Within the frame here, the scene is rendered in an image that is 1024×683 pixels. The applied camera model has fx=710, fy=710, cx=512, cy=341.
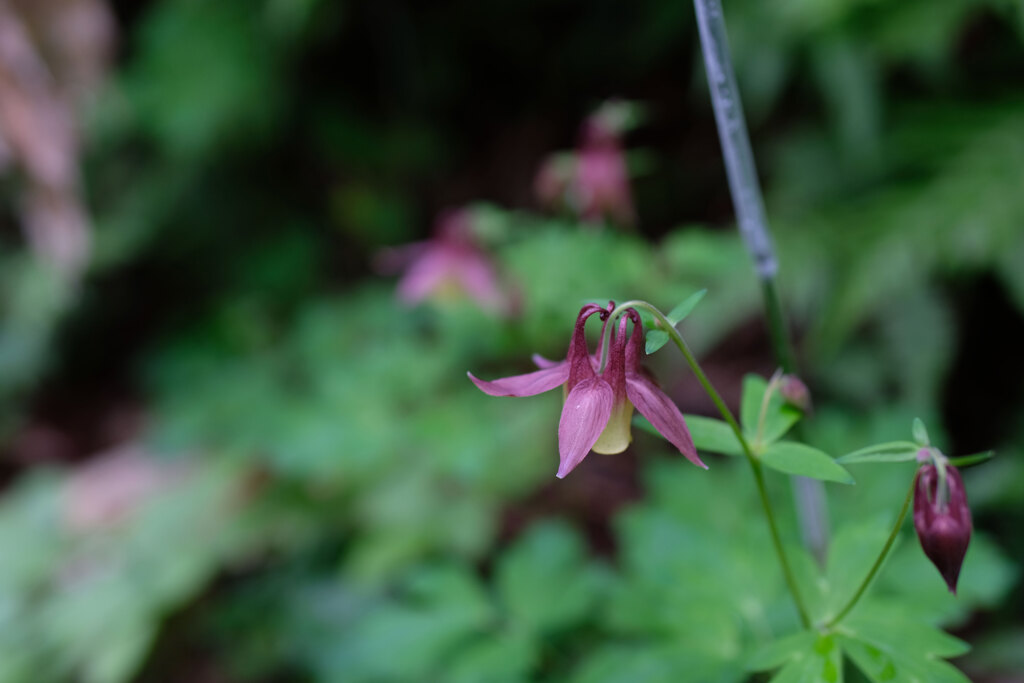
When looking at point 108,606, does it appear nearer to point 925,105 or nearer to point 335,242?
point 335,242

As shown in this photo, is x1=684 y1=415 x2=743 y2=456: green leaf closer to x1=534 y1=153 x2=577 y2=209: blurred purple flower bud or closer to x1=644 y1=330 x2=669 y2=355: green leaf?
x1=644 y1=330 x2=669 y2=355: green leaf

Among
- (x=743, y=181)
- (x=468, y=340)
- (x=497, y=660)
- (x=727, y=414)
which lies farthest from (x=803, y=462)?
(x=468, y=340)

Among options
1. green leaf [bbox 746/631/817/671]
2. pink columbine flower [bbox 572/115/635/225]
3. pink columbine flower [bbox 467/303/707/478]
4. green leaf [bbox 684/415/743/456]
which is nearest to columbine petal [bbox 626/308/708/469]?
pink columbine flower [bbox 467/303/707/478]

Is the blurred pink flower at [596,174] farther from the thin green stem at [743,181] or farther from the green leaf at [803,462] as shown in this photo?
the green leaf at [803,462]

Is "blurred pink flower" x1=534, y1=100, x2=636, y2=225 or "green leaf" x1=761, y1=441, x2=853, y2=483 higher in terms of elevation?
"blurred pink flower" x1=534, y1=100, x2=636, y2=225

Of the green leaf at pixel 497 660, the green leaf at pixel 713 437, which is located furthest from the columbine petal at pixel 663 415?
the green leaf at pixel 497 660

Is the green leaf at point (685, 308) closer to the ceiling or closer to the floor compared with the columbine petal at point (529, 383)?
closer to the ceiling
